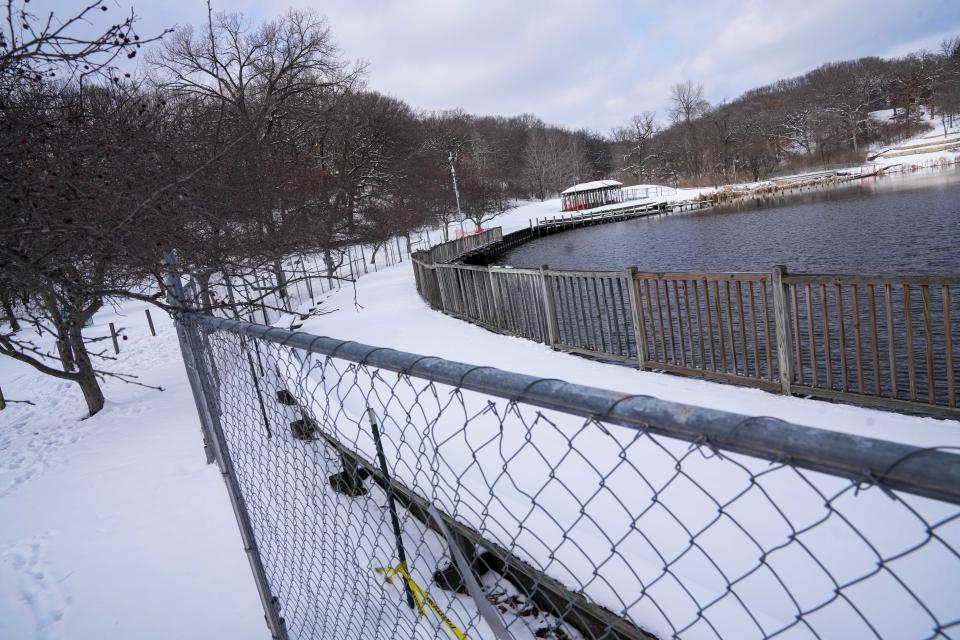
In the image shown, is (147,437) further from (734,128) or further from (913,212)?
(734,128)

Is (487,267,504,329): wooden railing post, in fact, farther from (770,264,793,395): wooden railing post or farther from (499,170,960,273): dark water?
(499,170,960,273): dark water

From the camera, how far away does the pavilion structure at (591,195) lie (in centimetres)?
7100

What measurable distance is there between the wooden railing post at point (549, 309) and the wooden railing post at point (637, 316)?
1571 mm

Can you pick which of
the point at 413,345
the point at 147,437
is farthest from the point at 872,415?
the point at 147,437

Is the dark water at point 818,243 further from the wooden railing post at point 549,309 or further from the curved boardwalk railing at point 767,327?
the wooden railing post at point 549,309

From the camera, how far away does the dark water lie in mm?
15898

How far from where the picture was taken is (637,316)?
6.98m

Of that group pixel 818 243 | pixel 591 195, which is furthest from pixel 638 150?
pixel 818 243

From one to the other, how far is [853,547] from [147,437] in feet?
30.1

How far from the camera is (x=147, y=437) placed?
8789 millimetres

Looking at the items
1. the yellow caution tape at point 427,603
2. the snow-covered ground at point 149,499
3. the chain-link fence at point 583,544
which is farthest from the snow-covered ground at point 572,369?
the yellow caution tape at point 427,603

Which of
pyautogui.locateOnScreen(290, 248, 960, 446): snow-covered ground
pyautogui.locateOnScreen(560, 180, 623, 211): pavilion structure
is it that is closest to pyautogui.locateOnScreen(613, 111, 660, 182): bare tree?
pyautogui.locateOnScreen(560, 180, 623, 211): pavilion structure

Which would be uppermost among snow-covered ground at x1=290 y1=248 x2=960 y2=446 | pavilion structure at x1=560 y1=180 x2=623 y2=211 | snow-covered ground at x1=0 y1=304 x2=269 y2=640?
pavilion structure at x1=560 y1=180 x2=623 y2=211

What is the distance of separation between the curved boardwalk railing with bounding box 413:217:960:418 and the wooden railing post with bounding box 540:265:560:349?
0.02m
